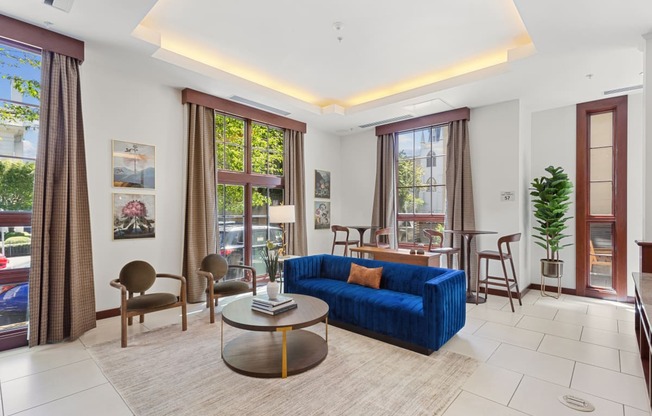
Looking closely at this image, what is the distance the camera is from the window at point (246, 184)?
542 cm

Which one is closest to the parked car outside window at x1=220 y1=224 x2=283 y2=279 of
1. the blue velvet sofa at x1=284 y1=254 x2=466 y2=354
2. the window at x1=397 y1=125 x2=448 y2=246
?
the blue velvet sofa at x1=284 y1=254 x2=466 y2=354

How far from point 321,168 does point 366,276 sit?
3641 millimetres

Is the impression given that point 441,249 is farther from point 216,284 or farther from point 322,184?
point 216,284

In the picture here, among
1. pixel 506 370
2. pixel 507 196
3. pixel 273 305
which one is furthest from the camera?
pixel 507 196

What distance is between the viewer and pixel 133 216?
14.1ft

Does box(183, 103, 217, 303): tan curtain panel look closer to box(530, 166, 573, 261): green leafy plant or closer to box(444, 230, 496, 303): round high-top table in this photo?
box(444, 230, 496, 303): round high-top table

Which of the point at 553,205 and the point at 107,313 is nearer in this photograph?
the point at 107,313

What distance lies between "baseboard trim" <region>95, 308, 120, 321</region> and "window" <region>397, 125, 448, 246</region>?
5.08m

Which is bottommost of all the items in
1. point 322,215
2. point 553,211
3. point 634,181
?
point 322,215

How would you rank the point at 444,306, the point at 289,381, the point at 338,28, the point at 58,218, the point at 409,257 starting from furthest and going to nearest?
the point at 409,257 < the point at 338,28 < the point at 58,218 < the point at 444,306 < the point at 289,381

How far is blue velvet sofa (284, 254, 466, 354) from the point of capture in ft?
10.1

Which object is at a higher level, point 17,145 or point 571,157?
point 571,157

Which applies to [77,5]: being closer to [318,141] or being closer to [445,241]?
[318,141]

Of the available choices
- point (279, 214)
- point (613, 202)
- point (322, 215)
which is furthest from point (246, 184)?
point (613, 202)
